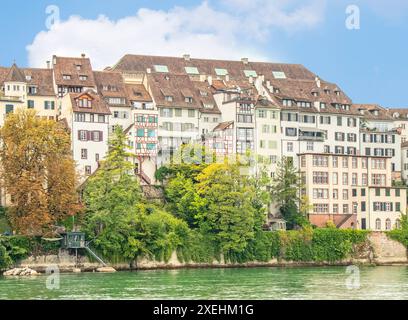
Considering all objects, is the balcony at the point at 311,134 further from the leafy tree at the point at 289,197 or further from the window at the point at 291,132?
the leafy tree at the point at 289,197

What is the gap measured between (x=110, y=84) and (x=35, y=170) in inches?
996

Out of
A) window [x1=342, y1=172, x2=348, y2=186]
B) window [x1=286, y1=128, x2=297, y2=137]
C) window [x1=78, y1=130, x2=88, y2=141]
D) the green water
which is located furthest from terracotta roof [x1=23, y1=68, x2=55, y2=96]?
window [x1=342, y1=172, x2=348, y2=186]

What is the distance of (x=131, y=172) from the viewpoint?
10531 centimetres

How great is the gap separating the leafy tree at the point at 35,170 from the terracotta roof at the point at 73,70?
63.8 ft

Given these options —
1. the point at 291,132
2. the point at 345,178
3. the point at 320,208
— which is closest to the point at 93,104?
the point at 291,132

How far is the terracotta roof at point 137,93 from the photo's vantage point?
115m

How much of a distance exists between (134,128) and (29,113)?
20018mm

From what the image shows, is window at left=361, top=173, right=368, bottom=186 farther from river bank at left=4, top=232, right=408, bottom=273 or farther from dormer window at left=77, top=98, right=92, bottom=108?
dormer window at left=77, top=98, right=92, bottom=108

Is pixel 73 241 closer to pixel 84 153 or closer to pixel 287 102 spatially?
pixel 84 153

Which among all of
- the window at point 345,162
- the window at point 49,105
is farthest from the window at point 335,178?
the window at point 49,105

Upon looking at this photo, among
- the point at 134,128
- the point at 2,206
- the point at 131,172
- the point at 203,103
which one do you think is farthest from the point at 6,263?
the point at 203,103

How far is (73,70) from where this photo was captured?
4535 inches

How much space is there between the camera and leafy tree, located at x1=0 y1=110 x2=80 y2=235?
302ft

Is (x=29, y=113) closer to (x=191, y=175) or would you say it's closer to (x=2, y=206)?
(x=2, y=206)
